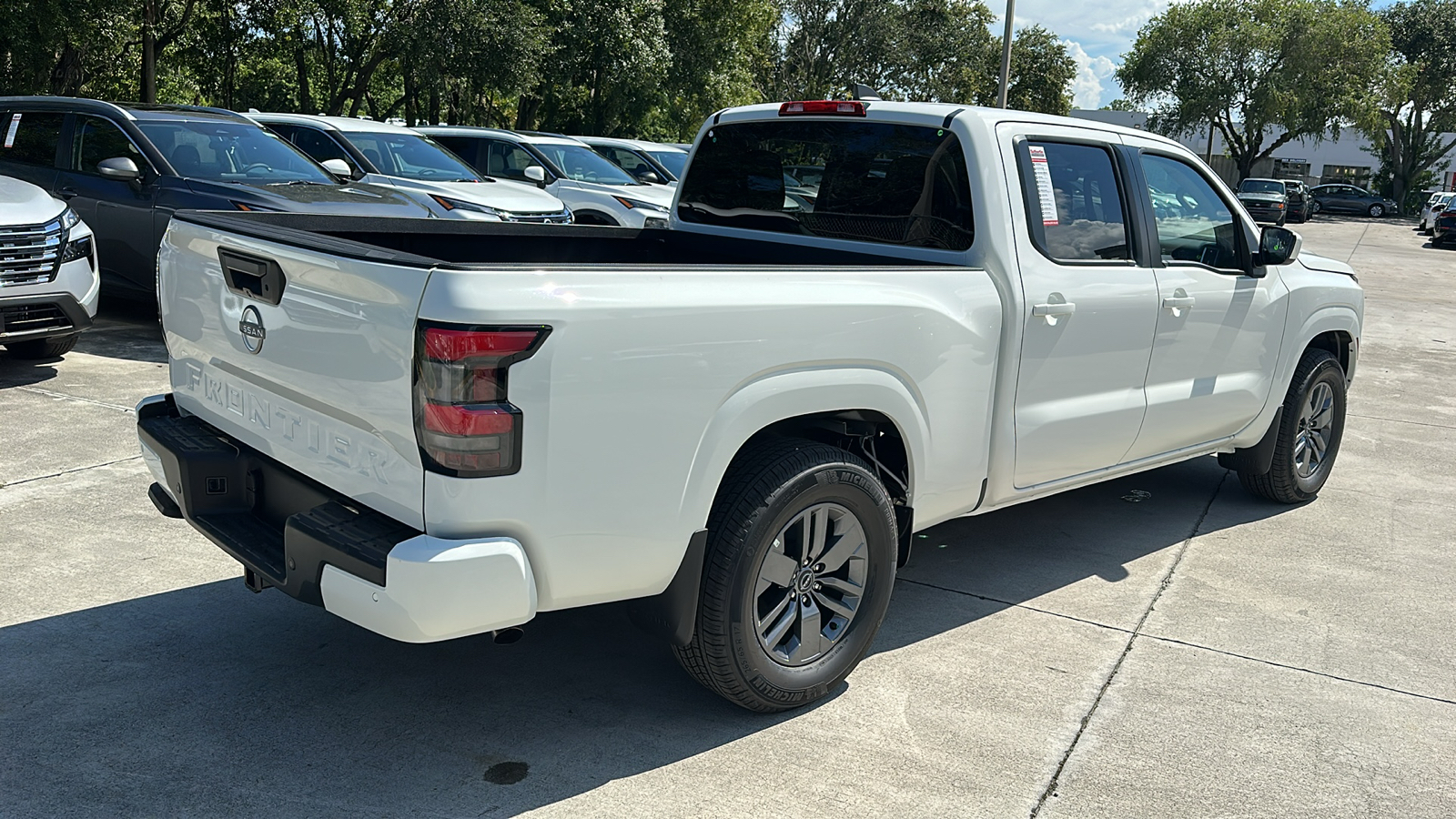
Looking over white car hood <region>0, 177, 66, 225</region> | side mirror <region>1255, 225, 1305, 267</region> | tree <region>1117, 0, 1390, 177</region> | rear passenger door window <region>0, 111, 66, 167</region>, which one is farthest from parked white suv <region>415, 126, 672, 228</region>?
tree <region>1117, 0, 1390, 177</region>

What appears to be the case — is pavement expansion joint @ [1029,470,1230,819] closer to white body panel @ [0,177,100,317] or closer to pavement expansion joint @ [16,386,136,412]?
pavement expansion joint @ [16,386,136,412]

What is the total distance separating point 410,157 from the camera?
1184 centimetres

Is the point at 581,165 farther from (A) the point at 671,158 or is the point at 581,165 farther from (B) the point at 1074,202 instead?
(B) the point at 1074,202

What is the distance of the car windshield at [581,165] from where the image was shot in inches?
559

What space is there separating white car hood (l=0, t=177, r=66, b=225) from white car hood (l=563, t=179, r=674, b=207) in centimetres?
660

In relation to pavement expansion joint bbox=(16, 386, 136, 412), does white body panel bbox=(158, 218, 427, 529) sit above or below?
above

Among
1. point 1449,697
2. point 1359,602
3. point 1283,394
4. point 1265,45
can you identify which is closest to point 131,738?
point 1449,697

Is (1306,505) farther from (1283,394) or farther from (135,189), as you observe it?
(135,189)

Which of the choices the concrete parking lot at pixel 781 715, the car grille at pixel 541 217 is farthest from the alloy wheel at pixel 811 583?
the car grille at pixel 541 217

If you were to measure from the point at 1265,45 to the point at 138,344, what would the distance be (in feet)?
155

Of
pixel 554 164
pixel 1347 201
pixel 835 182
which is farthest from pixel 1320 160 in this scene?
pixel 835 182

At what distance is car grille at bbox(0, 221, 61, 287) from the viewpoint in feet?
22.8

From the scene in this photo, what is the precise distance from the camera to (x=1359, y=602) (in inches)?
192

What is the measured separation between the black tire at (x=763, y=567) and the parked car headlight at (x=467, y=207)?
7.57 m
